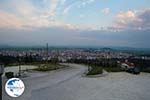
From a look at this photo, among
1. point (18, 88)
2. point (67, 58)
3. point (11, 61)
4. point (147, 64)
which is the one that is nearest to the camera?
point (18, 88)

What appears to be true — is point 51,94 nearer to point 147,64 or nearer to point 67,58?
point 147,64

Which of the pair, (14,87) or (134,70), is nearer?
(14,87)

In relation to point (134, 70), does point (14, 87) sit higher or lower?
higher

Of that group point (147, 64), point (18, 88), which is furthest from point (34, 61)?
point (18, 88)

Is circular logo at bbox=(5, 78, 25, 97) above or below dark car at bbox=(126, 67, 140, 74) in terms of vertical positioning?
above

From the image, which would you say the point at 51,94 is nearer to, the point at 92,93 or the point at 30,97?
the point at 30,97

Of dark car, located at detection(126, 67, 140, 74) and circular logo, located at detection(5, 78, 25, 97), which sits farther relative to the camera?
dark car, located at detection(126, 67, 140, 74)

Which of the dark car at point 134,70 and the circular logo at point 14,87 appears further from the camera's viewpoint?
the dark car at point 134,70

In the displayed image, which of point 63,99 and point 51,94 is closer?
point 63,99

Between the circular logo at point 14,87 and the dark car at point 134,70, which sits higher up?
the circular logo at point 14,87

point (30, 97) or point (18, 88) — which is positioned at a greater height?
point (18, 88)

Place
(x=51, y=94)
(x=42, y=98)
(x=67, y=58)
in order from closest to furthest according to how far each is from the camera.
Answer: (x=42, y=98) < (x=51, y=94) < (x=67, y=58)
